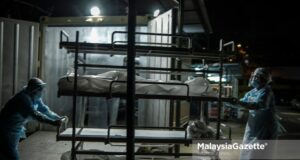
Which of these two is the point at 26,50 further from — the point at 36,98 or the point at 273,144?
the point at 273,144

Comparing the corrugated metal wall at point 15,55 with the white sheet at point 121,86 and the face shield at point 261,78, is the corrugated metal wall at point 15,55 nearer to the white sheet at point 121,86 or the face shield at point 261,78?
the white sheet at point 121,86

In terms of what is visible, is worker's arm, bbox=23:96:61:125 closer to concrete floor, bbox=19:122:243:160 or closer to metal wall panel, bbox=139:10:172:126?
concrete floor, bbox=19:122:243:160

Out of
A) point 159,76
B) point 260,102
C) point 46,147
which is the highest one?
point 159,76

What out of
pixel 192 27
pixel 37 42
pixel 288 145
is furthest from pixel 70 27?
pixel 288 145

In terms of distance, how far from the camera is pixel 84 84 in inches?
184

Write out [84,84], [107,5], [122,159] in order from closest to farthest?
1. [84,84]
2. [122,159]
3. [107,5]

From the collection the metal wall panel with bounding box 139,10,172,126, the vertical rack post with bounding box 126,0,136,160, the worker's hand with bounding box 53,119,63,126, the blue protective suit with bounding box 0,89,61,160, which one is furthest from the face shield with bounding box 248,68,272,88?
the blue protective suit with bounding box 0,89,61,160

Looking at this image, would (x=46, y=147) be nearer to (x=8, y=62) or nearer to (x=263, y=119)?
(x=8, y=62)

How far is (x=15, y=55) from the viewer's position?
350 inches

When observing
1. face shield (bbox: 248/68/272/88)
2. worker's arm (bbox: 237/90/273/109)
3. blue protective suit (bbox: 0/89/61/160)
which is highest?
face shield (bbox: 248/68/272/88)

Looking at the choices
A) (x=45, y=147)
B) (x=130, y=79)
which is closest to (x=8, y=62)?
(x=45, y=147)

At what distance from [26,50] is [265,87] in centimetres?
664

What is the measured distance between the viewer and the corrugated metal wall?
8641 millimetres

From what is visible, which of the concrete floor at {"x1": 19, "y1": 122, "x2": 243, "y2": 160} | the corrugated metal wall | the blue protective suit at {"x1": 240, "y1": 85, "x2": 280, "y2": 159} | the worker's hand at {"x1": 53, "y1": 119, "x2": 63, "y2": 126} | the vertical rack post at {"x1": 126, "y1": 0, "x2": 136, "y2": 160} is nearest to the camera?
the vertical rack post at {"x1": 126, "y1": 0, "x2": 136, "y2": 160}
